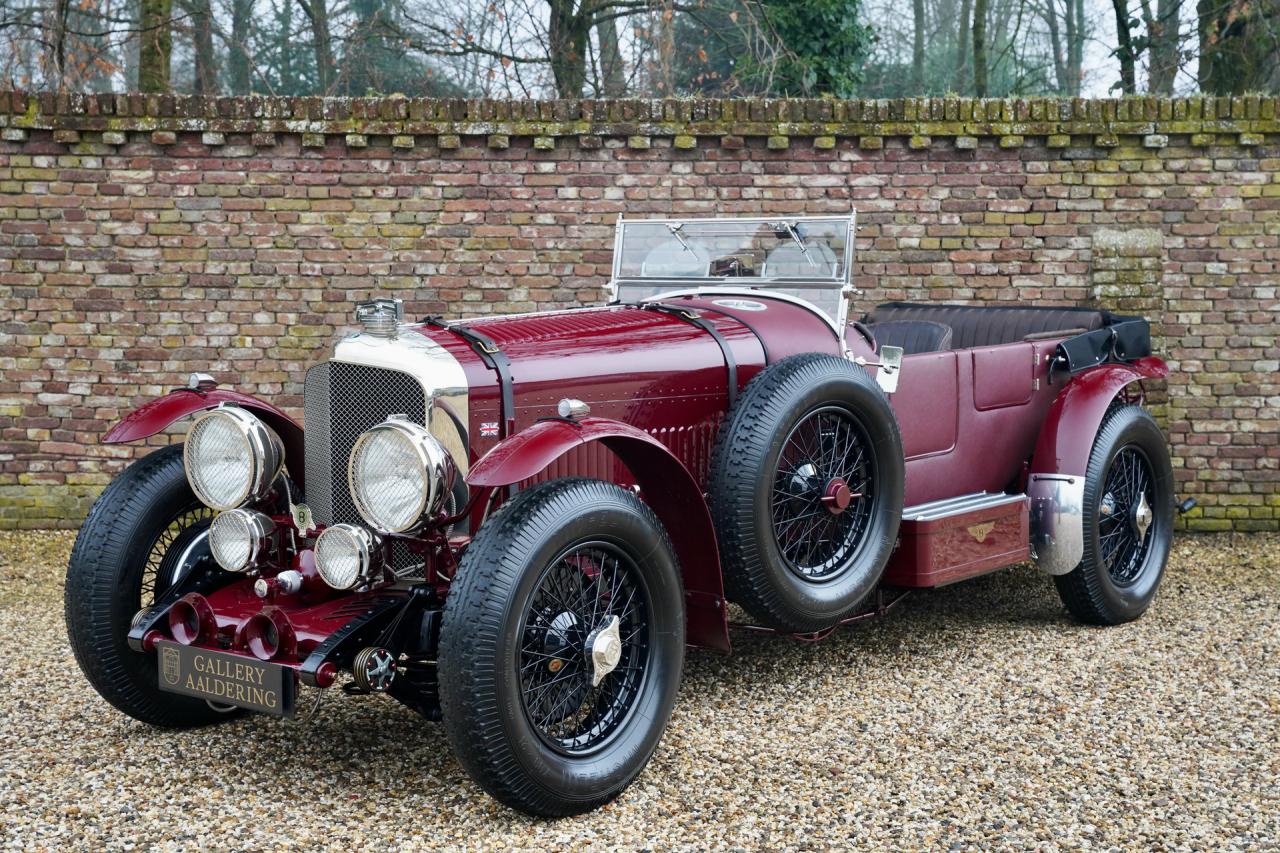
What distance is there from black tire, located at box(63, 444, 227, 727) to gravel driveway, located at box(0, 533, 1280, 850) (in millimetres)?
150

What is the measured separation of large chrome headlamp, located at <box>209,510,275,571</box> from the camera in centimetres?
370

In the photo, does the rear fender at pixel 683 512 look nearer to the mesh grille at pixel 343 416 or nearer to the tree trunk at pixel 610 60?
the mesh grille at pixel 343 416

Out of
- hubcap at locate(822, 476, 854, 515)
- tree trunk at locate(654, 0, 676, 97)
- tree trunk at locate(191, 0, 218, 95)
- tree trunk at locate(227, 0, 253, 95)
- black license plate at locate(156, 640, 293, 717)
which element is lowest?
black license plate at locate(156, 640, 293, 717)

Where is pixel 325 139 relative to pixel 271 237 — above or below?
above

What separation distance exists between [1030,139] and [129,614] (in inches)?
217

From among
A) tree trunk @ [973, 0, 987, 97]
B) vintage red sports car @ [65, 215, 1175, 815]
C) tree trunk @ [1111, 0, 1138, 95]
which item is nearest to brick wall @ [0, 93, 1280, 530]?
vintage red sports car @ [65, 215, 1175, 815]

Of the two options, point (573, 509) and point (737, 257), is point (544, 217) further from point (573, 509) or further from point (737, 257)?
point (573, 509)

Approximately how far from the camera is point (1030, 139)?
7.14 meters

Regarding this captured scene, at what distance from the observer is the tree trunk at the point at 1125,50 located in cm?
1323

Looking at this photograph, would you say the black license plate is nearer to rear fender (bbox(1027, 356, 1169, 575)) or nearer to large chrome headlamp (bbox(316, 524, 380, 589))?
large chrome headlamp (bbox(316, 524, 380, 589))

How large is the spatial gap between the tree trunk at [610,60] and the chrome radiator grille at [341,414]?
31.2ft

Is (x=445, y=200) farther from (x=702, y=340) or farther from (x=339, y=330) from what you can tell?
(x=702, y=340)

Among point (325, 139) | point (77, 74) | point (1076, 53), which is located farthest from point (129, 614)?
point (1076, 53)

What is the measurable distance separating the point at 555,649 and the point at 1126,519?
320 cm
